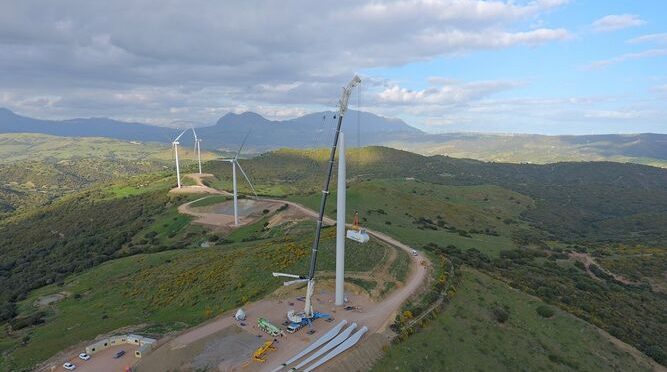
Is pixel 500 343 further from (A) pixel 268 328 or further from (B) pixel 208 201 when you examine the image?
(B) pixel 208 201

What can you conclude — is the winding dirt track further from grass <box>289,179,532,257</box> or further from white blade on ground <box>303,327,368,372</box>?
grass <box>289,179,532,257</box>

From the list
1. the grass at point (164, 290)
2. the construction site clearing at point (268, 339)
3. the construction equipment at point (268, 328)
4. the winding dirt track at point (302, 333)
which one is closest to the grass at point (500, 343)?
the construction site clearing at point (268, 339)

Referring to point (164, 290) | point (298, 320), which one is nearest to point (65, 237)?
point (164, 290)

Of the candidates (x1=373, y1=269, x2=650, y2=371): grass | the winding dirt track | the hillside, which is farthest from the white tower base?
(x1=373, y1=269, x2=650, y2=371): grass

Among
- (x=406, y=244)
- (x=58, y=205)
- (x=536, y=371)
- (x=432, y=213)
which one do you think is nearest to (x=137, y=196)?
(x=58, y=205)

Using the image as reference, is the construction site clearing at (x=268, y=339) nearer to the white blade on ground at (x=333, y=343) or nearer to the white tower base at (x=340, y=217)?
the white blade on ground at (x=333, y=343)

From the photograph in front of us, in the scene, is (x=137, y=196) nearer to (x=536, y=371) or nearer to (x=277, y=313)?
(x=277, y=313)
